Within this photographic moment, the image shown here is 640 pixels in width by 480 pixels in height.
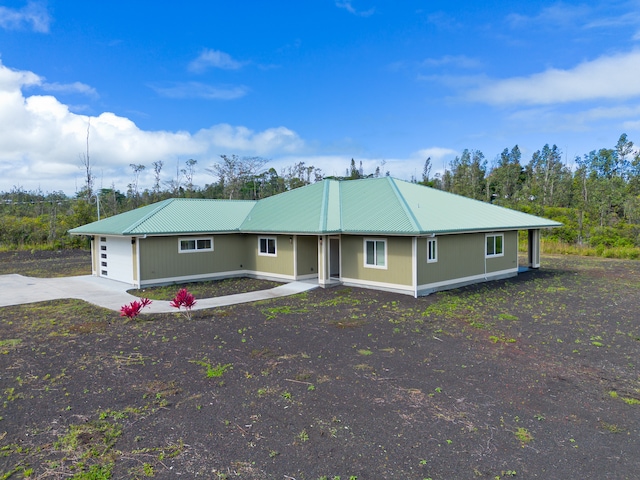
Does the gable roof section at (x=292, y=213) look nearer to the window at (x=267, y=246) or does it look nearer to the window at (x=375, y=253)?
the window at (x=267, y=246)

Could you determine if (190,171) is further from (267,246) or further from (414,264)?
(414,264)

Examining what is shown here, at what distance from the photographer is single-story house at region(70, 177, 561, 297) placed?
1348cm

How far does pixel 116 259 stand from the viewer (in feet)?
53.3

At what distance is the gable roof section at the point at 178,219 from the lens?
15086 millimetres

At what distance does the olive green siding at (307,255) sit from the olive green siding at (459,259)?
4.79 metres

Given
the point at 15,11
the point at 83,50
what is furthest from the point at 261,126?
the point at 15,11

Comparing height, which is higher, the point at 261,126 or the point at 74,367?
the point at 261,126

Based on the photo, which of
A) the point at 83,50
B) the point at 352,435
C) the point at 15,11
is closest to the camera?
the point at 352,435

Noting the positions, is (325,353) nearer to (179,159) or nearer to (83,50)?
(83,50)

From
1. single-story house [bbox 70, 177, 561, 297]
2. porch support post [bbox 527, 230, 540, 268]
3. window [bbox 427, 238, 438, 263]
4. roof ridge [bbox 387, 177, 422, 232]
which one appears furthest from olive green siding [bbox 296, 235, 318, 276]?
porch support post [bbox 527, 230, 540, 268]

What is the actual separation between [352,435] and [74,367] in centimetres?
526

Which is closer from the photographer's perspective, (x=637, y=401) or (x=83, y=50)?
(x=637, y=401)

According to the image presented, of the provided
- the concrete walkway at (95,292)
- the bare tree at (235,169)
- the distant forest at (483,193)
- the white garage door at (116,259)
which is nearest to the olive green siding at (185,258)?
the white garage door at (116,259)

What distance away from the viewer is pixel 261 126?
34.8m
